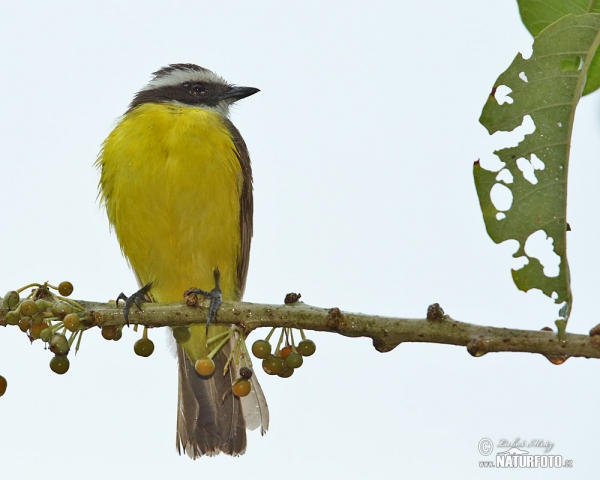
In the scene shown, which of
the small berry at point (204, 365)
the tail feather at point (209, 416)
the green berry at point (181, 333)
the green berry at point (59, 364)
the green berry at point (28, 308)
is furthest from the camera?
the tail feather at point (209, 416)

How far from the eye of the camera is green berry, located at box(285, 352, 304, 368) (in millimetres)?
2652

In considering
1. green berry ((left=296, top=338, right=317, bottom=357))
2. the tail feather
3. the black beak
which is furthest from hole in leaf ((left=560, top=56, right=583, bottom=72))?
the black beak

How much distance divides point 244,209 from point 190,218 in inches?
18.1

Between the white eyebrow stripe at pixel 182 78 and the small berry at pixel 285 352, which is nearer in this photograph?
the small berry at pixel 285 352

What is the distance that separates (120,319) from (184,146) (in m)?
1.69

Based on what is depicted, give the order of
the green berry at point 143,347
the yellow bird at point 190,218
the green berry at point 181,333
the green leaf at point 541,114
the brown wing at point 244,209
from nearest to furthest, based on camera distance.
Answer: the green leaf at point 541,114
the green berry at point 143,347
the green berry at point 181,333
the yellow bird at point 190,218
the brown wing at point 244,209

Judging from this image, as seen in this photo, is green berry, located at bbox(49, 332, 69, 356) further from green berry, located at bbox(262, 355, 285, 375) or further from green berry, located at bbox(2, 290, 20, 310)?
green berry, located at bbox(262, 355, 285, 375)

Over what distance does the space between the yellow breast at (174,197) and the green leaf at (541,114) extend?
2.34 meters

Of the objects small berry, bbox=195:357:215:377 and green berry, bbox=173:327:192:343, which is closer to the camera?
small berry, bbox=195:357:215:377

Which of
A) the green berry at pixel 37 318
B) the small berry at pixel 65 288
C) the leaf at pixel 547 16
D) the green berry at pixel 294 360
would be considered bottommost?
the green berry at pixel 294 360

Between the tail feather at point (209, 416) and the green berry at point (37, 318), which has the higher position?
the green berry at point (37, 318)

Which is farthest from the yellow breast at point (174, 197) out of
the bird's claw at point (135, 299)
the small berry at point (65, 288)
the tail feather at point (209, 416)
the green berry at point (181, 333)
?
the small berry at point (65, 288)

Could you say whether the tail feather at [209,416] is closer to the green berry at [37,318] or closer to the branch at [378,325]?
the branch at [378,325]

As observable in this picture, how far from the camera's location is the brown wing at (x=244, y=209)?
456cm
